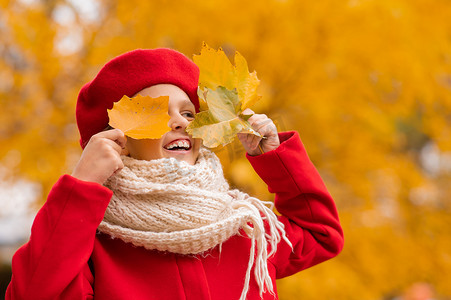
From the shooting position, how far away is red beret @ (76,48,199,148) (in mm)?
1444

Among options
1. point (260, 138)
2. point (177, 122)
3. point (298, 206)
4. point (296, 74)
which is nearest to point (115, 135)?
point (177, 122)

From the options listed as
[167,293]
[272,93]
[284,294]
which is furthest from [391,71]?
[167,293]

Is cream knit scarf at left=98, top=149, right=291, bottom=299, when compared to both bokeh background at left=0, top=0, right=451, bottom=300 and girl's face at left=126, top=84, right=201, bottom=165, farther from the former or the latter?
bokeh background at left=0, top=0, right=451, bottom=300

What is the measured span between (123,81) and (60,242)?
511 millimetres

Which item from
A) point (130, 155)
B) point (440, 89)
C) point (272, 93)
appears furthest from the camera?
point (440, 89)

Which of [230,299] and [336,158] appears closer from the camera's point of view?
[230,299]

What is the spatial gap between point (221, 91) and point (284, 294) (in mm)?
1781

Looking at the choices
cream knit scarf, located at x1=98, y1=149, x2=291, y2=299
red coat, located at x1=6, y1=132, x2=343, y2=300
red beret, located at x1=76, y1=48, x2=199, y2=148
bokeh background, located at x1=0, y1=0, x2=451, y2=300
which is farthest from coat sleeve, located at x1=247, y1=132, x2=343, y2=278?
bokeh background, located at x1=0, y1=0, x2=451, y2=300

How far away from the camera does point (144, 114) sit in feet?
4.24

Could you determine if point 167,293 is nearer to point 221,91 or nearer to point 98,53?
point 221,91

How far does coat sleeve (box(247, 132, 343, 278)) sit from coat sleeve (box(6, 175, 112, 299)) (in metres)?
0.55

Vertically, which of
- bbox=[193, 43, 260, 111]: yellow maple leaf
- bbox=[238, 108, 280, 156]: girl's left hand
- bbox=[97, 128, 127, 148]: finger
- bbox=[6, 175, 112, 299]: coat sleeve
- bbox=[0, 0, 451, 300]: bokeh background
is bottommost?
bbox=[6, 175, 112, 299]: coat sleeve

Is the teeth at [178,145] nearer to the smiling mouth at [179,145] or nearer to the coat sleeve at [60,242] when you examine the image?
the smiling mouth at [179,145]

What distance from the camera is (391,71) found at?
9.61 feet
